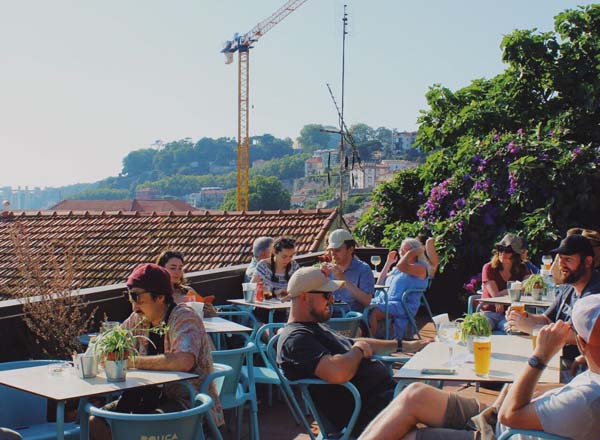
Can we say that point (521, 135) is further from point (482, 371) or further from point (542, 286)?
point (482, 371)

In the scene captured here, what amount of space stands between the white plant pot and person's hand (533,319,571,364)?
5.88 feet

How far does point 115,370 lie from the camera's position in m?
3.63

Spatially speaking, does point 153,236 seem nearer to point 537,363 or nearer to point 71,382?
point 71,382

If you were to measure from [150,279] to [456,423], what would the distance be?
1.63 meters

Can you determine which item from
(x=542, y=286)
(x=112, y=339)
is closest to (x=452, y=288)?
(x=542, y=286)

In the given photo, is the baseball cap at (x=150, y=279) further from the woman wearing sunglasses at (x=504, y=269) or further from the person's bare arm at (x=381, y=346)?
the woman wearing sunglasses at (x=504, y=269)

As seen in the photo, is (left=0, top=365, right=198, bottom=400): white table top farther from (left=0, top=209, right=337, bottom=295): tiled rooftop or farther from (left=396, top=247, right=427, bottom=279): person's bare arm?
(left=0, top=209, right=337, bottom=295): tiled rooftop

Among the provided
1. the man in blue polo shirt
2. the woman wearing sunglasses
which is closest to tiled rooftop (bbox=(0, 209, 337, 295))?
the woman wearing sunglasses

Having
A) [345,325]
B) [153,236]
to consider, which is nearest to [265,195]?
[153,236]

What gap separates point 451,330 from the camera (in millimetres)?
4258

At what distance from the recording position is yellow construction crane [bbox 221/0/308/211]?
82.8m

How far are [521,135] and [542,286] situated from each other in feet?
17.1

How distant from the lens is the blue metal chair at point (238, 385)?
459 centimetres

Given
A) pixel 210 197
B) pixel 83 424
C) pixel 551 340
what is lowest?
pixel 83 424
